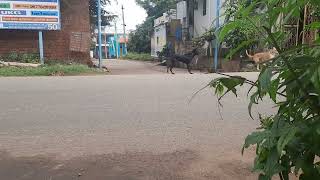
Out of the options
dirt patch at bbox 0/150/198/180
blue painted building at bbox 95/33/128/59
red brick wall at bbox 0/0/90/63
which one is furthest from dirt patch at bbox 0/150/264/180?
blue painted building at bbox 95/33/128/59

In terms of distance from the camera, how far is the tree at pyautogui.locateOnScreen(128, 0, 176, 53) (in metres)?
47.6

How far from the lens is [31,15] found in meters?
18.3

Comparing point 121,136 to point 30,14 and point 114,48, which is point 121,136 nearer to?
point 30,14

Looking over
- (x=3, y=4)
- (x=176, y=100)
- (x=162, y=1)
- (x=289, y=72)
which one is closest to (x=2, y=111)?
Answer: (x=176, y=100)

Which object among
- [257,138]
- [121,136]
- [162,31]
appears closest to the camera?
[257,138]

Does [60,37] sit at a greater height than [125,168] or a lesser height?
greater

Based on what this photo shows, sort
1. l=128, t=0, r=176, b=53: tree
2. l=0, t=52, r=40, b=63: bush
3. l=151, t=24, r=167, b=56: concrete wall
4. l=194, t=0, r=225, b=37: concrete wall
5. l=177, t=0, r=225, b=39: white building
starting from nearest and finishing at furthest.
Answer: l=0, t=52, r=40, b=63: bush < l=194, t=0, r=225, b=37: concrete wall < l=177, t=0, r=225, b=39: white building < l=151, t=24, r=167, b=56: concrete wall < l=128, t=0, r=176, b=53: tree

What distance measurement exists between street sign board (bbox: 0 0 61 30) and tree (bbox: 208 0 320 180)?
58.8ft

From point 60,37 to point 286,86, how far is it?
62.8ft

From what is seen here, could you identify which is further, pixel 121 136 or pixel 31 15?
pixel 31 15

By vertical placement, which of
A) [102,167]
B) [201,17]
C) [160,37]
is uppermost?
[201,17]

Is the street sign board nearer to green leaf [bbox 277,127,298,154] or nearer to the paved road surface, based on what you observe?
the paved road surface

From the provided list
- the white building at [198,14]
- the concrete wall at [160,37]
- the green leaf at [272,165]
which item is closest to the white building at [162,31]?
the concrete wall at [160,37]

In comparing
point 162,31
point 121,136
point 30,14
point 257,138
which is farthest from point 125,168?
point 162,31
